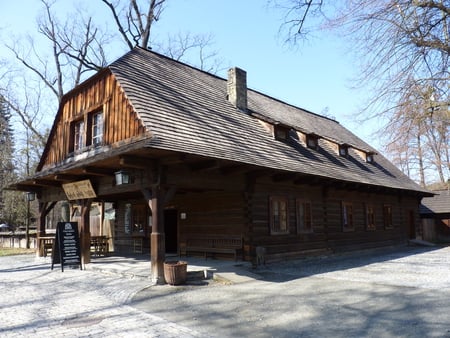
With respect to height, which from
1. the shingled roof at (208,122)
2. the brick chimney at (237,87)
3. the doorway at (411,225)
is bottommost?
the doorway at (411,225)

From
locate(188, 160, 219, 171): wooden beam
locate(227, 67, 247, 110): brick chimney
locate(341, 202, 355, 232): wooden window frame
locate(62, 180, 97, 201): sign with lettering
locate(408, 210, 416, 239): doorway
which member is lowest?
locate(408, 210, 416, 239): doorway

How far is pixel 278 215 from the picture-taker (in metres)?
13.3

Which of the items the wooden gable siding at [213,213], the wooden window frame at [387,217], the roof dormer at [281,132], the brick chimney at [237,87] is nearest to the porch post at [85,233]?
the wooden gable siding at [213,213]

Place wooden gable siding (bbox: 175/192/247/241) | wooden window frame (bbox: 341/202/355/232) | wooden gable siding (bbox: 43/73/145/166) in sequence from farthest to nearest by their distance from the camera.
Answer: wooden window frame (bbox: 341/202/355/232), wooden gable siding (bbox: 175/192/247/241), wooden gable siding (bbox: 43/73/145/166)

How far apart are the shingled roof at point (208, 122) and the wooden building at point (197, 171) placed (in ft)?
0.18

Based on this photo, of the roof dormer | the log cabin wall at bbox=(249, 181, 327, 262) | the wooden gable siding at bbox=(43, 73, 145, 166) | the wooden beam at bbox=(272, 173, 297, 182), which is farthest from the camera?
the roof dormer

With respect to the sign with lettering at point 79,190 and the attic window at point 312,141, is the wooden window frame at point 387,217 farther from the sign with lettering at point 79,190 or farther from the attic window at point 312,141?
the sign with lettering at point 79,190

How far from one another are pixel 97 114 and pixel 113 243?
728 cm

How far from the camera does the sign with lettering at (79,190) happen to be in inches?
468

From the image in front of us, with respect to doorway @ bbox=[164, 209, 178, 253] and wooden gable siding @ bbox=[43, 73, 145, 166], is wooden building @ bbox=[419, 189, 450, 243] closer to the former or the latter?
doorway @ bbox=[164, 209, 178, 253]

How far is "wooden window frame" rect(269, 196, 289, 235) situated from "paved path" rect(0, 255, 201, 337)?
496 centimetres

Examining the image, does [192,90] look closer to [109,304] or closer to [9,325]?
[109,304]

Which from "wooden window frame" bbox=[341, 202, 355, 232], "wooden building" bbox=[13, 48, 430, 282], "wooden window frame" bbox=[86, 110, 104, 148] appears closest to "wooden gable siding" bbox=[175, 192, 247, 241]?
"wooden building" bbox=[13, 48, 430, 282]

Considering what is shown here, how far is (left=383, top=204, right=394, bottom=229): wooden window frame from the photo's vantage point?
1995 cm
